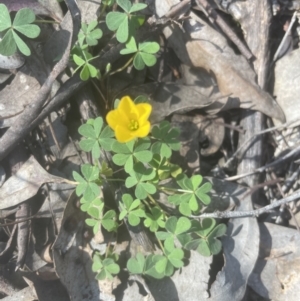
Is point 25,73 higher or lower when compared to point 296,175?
higher

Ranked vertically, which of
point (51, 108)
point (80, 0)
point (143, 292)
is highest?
point (80, 0)

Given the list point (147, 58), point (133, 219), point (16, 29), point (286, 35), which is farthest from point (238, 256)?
point (16, 29)

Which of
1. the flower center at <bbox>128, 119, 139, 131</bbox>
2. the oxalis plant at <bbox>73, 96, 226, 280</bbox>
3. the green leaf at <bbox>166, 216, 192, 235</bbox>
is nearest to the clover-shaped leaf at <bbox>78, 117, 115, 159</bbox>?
the oxalis plant at <bbox>73, 96, 226, 280</bbox>

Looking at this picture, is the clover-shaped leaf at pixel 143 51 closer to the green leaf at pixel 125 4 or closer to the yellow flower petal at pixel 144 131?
the green leaf at pixel 125 4

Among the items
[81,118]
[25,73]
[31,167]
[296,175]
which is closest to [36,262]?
[31,167]

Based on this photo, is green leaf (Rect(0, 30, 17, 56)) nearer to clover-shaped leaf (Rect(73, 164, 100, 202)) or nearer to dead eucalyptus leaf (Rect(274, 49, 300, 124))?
clover-shaped leaf (Rect(73, 164, 100, 202))

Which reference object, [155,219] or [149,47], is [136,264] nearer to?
[155,219]

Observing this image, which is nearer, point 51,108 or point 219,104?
point 51,108

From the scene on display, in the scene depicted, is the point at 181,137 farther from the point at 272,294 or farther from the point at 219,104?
the point at 272,294
